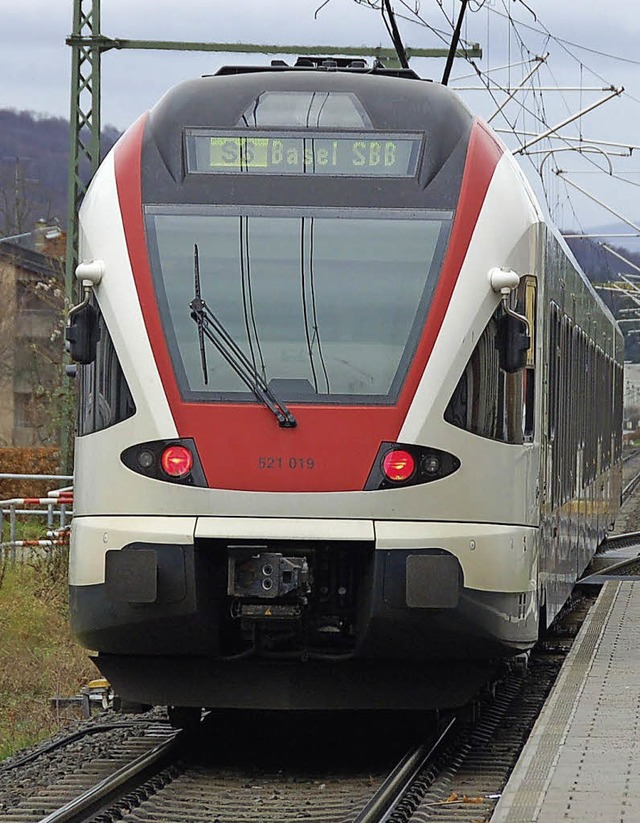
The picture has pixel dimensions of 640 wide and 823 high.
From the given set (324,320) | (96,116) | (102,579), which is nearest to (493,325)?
(324,320)

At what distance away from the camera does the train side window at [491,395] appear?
29.9 ft

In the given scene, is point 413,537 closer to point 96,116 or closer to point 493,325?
point 493,325

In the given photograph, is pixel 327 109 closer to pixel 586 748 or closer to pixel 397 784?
pixel 397 784

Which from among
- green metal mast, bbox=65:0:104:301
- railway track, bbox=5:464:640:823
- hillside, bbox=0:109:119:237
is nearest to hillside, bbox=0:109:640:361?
hillside, bbox=0:109:119:237

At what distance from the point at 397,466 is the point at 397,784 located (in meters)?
1.58

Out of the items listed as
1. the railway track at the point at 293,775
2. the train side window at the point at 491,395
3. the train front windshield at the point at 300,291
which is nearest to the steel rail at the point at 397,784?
the railway track at the point at 293,775

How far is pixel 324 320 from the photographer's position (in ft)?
29.8

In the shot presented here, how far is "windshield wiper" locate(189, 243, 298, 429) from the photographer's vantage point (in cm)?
895

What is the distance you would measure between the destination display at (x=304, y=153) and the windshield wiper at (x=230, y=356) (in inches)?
26.9

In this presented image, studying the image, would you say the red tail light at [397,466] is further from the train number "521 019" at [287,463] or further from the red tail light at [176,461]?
the red tail light at [176,461]

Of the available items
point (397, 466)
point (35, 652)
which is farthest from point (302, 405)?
point (35, 652)

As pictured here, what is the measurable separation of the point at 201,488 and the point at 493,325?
68.9 inches

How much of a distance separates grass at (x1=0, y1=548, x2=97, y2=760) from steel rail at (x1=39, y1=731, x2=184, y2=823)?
5.65 feet

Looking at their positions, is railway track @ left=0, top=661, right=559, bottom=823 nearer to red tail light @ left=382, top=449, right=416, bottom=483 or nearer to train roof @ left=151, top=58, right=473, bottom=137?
red tail light @ left=382, top=449, right=416, bottom=483
